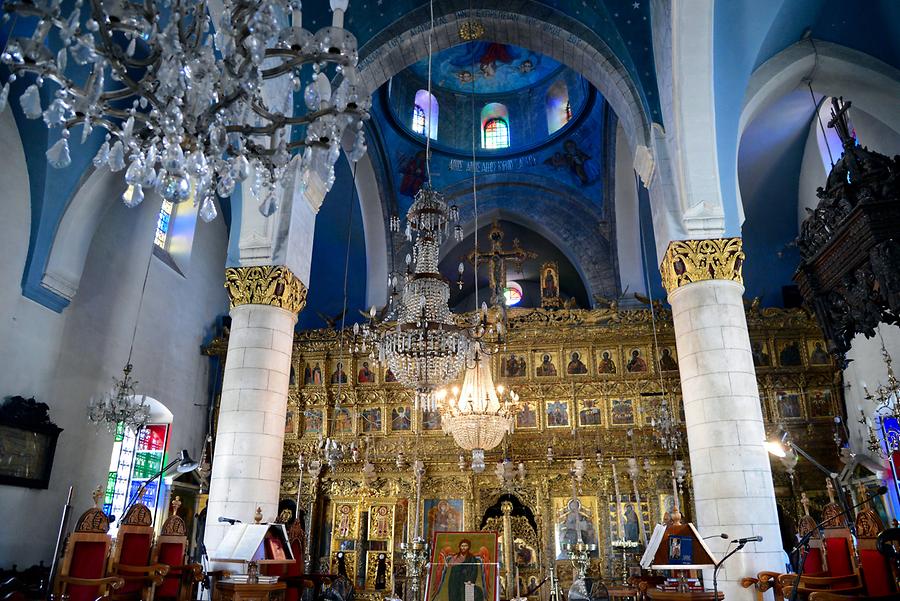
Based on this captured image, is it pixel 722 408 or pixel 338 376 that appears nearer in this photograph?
pixel 722 408

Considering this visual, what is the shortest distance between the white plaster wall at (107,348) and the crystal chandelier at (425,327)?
4.99 m

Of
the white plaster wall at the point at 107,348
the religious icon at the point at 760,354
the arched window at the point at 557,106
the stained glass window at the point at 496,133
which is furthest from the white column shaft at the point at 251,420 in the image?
the arched window at the point at 557,106

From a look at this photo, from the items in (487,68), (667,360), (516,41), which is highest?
(487,68)

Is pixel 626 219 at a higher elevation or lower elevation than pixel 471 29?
lower

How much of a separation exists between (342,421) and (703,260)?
7371 millimetres

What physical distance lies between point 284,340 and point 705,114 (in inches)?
251

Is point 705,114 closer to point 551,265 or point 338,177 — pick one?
point 551,265

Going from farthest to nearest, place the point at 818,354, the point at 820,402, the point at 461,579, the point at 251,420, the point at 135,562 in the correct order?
the point at 818,354 < the point at 820,402 < the point at 251,420 < the point at 135,562 < the point at 461,579

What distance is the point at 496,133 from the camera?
17203 mm

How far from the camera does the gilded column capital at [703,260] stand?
25.9 feet

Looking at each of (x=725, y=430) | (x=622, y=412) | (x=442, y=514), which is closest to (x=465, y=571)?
(x=725, y=430)

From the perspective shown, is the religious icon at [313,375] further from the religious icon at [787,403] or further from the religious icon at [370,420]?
the religious icon at [787,403]

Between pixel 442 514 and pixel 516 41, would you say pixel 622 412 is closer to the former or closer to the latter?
pixel 442 514

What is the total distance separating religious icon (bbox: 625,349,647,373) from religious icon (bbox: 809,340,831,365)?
2.90 meters
